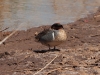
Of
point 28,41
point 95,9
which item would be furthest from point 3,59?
point 95,9

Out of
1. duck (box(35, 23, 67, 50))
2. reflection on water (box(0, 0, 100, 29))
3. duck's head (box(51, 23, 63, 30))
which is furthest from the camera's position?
reflection on water (box(0, 0, 100, 29))

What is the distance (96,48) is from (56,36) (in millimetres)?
874

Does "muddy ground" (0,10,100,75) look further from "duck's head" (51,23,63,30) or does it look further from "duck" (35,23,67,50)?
"duck's head" (51,23,63,30)

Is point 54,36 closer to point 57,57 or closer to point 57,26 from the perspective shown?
point 57,26

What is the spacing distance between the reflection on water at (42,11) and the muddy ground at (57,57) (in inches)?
71.5

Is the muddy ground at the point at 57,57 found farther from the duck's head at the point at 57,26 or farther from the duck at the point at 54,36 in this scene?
the duck's head at the point at 57,26

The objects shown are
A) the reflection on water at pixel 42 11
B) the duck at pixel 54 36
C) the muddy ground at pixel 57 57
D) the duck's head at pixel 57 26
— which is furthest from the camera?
the reflection on water at pixel 42 11

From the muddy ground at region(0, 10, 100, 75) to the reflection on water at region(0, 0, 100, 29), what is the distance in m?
1.82

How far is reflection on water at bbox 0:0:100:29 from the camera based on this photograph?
1144 centimetres

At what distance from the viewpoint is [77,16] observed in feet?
41.8

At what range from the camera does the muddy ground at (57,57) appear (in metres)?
4.56

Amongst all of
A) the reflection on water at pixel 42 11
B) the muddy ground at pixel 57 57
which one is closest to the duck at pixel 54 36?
the muddy ground at pixel 57 57

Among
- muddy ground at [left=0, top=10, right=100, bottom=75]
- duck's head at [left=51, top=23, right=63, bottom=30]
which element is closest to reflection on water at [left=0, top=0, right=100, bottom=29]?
muddy ground at [left=0, top=10, right=100, bottom=75]

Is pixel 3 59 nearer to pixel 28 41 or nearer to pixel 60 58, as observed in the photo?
pixel 60 58
